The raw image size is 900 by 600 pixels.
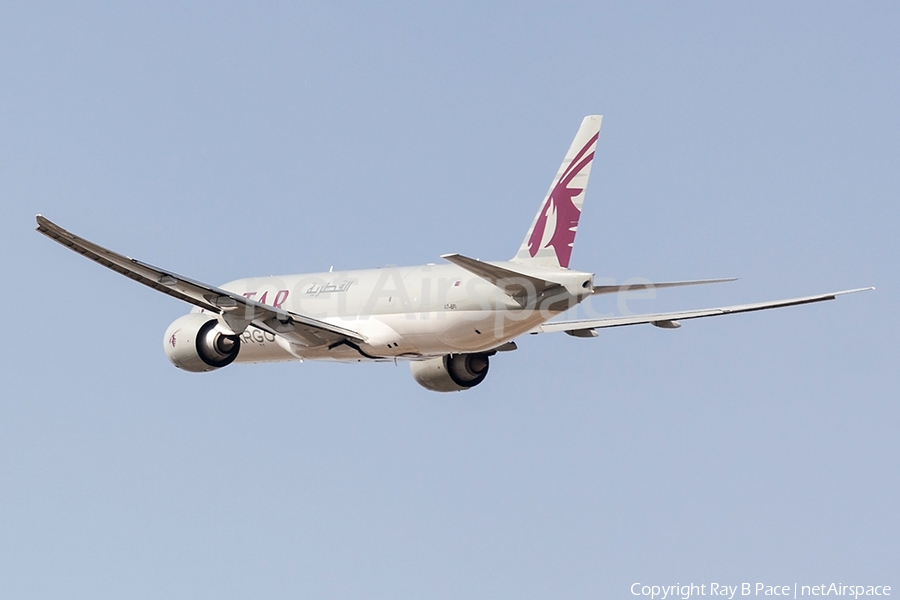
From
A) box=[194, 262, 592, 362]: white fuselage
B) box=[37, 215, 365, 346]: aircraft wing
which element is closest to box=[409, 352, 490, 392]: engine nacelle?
box=[194, 262, 592, 362]: white fuselage

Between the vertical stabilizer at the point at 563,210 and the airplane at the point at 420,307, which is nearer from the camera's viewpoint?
the airplane at the point at 420,307

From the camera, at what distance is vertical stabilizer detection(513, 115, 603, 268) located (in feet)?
124

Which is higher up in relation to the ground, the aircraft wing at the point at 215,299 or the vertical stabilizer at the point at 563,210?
the vertical stabilizer at the point at 563,210

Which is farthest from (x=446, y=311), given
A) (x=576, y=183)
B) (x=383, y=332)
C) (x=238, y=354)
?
(x=238, y=354)

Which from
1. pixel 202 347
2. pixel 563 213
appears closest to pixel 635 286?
pixel 563 213

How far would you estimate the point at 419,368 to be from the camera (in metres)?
46.3

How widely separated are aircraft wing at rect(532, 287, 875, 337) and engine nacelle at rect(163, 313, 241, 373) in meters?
9.80

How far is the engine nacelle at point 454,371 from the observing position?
45.1m

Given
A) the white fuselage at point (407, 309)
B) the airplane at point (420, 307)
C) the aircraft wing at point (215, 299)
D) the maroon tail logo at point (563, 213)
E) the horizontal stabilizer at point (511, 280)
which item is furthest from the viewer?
the white fuselage at point (407, 309)

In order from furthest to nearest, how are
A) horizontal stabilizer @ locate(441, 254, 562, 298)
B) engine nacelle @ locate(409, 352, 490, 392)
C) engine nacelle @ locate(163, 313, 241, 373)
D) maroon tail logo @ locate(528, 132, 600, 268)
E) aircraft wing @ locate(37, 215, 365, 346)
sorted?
engine nacelle @ locate(409, 352, 490, 392) → engine nacelle @ locate(163, 313, 241, 373) → maroon tail logo @ locate(528, 132, 600, 268) → horizontal stabilizer @ locate(441, 254, 562, 298) → aircraft wing @ locate(37, 215, 365, 346)

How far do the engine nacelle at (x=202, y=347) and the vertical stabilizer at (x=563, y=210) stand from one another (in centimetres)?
1058

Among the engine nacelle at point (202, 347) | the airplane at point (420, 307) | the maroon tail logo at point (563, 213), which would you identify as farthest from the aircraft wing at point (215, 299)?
the maroon tail logo at point (563, 213)

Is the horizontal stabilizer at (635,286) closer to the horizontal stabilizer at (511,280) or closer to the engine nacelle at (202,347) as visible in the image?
the horizontal stabilizer at (511,280)

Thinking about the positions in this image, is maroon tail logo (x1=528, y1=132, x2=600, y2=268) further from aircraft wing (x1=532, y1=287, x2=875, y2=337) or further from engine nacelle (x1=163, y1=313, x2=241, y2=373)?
engine nacelle (x1=163, y1=313, x2=241, y2=373)
